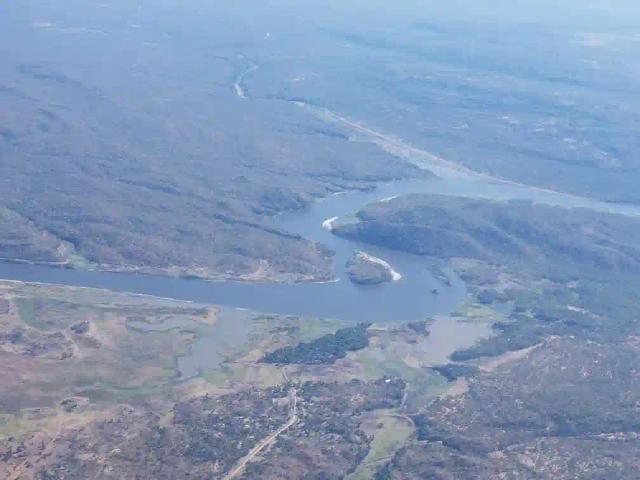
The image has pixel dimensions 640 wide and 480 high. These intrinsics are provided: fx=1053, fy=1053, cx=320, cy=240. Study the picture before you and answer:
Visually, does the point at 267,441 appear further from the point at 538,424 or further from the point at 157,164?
the point at 157,164

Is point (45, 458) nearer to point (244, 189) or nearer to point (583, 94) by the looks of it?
point (244, 189)

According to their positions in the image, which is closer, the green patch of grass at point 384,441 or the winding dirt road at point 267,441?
the winding dirt road at point 267,441

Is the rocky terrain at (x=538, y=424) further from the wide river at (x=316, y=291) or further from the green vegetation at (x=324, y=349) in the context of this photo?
the wide river at (x=316, y=291)

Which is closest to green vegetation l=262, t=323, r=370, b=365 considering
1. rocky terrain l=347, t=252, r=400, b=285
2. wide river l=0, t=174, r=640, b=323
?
wide river l=0, t=174, r=640, b=323

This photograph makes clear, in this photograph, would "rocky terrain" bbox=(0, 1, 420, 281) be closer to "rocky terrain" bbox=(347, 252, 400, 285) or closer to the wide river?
the wide river

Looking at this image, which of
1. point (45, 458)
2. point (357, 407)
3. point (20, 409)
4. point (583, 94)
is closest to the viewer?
point (45, 458)

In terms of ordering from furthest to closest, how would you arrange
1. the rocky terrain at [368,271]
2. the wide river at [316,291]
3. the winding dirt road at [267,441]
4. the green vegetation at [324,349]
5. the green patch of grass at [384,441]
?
the rocky terrain at [368,271] → the wide river at [316,291] → the green vegetation at [324,349] → the green patch of grass at [384,441] → the winding dirt road at [267,441]

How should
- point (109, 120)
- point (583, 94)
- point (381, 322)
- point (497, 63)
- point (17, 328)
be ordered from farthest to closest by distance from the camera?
point (497, 63), point (583, 94), point (109, 120), point (381, 322), point (17, 328)

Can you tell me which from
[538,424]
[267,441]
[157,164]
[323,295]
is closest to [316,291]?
[323,295]

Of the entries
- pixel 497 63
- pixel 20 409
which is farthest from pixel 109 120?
pixel 497 63

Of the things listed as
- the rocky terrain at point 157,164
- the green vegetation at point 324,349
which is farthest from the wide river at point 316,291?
the green vegetation at point 324,349

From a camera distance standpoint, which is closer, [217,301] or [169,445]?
[169,445]
